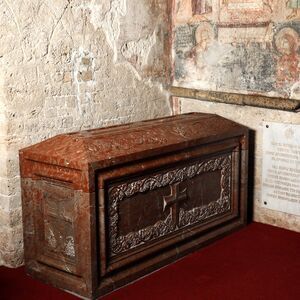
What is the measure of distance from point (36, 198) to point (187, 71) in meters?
2.03

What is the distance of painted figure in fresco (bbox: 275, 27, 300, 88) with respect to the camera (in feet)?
13.8

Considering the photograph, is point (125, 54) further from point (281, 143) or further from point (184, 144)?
point (281, 143)

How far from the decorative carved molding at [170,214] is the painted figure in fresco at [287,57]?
2.44ft

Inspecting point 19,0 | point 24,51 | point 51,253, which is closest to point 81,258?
point 51,253

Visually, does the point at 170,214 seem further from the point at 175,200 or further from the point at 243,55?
the point at 243,55

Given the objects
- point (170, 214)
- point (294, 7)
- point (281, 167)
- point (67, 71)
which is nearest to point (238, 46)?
point (294, 7)

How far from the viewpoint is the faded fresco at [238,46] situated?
4.23 metres

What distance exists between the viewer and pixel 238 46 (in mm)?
4523

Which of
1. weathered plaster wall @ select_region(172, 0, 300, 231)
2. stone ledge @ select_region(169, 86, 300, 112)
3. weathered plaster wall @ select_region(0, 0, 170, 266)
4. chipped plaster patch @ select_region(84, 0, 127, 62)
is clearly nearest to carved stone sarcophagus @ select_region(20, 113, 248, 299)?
weathered plaster wall @ select_region(0, 0, 170, 266)

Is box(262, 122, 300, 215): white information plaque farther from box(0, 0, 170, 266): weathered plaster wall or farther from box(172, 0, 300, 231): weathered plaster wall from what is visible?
box(0, 0, 170, 266): weathered plaster wall

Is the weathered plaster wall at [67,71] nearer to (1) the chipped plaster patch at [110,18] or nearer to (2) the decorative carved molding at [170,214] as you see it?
(1) the chipped plaster patch at [110,18]

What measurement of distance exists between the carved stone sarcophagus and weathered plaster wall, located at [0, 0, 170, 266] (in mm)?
198

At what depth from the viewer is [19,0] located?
358 centimetres

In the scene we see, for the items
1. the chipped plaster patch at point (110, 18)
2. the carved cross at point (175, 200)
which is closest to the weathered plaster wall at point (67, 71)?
the chipped plaster patch at point (110, 18)
